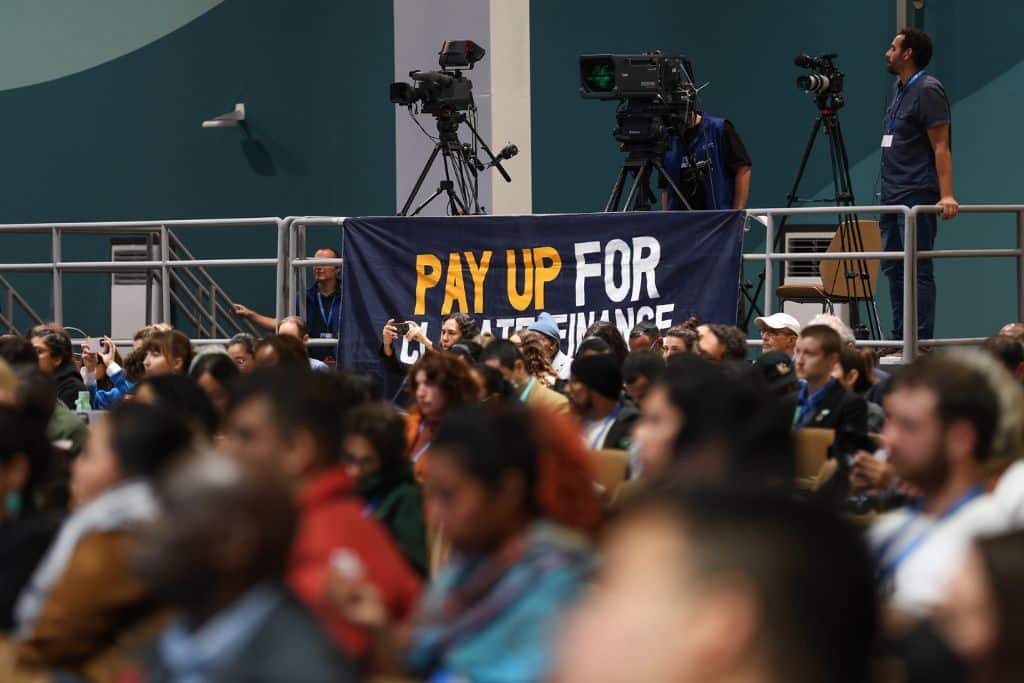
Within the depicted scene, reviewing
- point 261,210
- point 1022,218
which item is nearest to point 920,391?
point 1022,218

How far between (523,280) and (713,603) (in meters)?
6.48

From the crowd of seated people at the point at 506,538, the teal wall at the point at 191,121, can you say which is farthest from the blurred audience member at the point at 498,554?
the teal wall at the point at 191,121

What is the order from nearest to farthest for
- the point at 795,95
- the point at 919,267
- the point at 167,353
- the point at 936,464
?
1. the point at 936,464
2. the point at 167,353
3. the point at 919,267
4. the point at 795,95

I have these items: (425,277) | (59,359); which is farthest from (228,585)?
(425,277)

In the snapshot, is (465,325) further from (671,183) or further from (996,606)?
(996,606)

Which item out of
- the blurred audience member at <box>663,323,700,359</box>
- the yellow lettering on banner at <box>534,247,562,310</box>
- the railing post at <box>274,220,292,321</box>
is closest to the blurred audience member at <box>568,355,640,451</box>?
the blurred audience member at <box>663,323,700,359</box>

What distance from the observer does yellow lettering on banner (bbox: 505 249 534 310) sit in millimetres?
7395

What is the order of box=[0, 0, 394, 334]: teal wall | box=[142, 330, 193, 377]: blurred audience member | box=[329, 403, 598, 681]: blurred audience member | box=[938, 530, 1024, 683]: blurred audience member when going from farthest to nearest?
box=[0, 0, 394, 334]: teal wall < box=[142, 330, 193, 377]: blurred audience member < box=[329, 403, 598, 681]: blurred audience member < box=[938, 530, 1024, 683]: blurred audience member

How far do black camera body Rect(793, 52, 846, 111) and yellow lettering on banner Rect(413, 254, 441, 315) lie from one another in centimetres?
219

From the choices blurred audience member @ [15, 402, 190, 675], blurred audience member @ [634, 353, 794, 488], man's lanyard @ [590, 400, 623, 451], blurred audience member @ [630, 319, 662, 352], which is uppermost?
blurred audience member @ [630, 319, 662, 352]

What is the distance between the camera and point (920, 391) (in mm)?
2770

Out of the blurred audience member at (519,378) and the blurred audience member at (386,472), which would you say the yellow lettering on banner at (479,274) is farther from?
the blurred audience member at (386,472)

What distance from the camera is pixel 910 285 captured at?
22.1 feet

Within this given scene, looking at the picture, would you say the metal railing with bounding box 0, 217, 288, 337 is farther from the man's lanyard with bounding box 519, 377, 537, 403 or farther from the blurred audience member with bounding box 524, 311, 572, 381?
the man's lanyard with bounding box 519, 377, 537, 403
